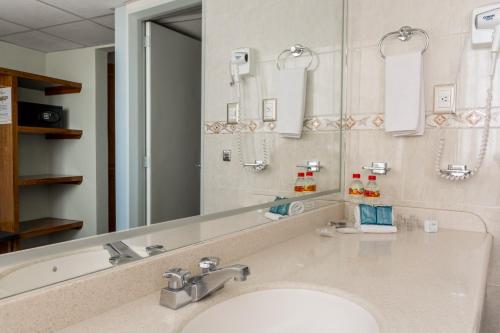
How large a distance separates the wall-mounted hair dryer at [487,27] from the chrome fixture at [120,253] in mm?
1431

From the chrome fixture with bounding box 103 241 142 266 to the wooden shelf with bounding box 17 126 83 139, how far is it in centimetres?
25

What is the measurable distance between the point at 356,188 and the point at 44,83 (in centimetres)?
138

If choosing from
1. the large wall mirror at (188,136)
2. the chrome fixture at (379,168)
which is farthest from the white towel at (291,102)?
the chrome fixture at (379,168)

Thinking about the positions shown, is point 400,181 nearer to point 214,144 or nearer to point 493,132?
point 493,132

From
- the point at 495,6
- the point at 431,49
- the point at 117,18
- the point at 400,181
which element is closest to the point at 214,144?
the point at 117,18

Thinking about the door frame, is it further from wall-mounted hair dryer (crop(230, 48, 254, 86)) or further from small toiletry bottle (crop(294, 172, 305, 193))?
small toiletry bottle (crop(294, 172, 305, 193))

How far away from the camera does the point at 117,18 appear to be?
0.72 meters

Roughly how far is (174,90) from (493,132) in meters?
1.23

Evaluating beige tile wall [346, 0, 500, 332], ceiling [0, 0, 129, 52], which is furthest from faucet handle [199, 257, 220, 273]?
beige tile wall [346, 0, 500, 332]

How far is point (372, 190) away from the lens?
5.35ft

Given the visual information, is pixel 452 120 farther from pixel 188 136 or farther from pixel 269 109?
pixel 188 136

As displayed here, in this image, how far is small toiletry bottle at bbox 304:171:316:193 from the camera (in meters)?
1.59

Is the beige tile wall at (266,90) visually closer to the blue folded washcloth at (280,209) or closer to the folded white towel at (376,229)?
the blue folded washcloth at (280,209)

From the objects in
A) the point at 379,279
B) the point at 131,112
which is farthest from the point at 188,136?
the point at 379,279
